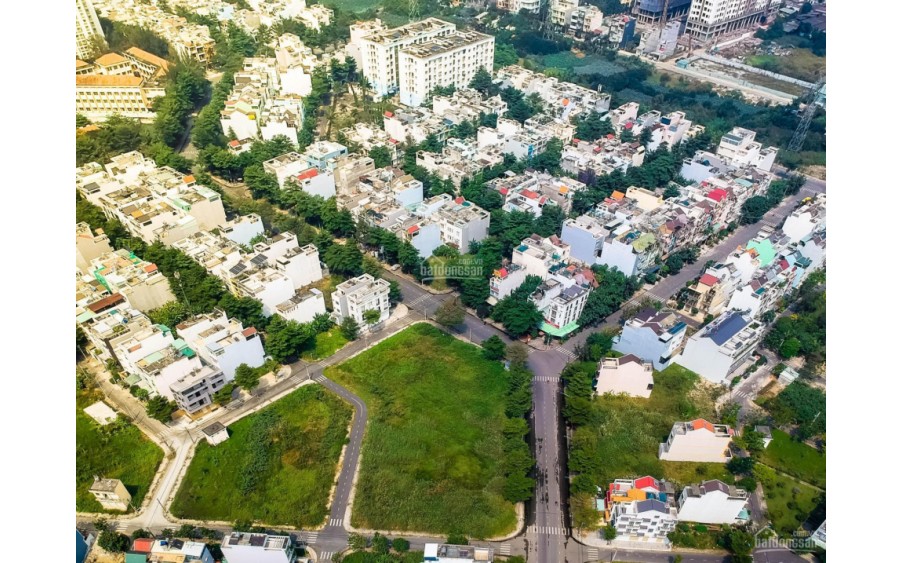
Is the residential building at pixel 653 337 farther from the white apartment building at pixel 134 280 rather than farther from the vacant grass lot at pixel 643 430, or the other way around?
the white apartment building at pixel 134 280

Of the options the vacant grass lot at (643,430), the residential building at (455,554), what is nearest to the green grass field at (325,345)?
the residential building at (455,554)

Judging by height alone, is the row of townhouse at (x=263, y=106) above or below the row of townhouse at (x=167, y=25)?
below

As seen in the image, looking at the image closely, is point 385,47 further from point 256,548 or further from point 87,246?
point 256,548

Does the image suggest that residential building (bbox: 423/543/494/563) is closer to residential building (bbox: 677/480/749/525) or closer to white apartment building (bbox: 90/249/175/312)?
residential building (bbox: 677/480/749/525)

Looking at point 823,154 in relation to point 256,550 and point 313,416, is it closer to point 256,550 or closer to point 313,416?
point 313,416

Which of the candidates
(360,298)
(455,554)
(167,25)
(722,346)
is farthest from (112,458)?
(167,25)

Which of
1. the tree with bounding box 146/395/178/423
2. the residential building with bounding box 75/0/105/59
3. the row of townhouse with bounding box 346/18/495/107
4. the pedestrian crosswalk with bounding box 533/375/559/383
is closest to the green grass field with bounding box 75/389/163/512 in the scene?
the tree with bounding box 146/395/178/423
